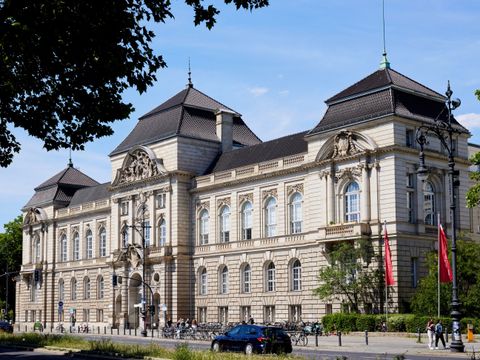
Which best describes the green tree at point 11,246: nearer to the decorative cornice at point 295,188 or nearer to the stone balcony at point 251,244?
the stone balcony at point 251,244

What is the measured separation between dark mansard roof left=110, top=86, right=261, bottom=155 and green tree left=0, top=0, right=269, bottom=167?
53.7 metres

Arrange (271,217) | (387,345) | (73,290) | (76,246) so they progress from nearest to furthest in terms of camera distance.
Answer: (387,345) < (271,217) < (73,290) < (76,246)

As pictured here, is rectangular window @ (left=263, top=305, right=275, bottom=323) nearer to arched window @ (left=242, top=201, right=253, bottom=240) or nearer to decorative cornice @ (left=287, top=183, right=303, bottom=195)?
arched window @ (left=242, top=201, right=253, bottom=240)

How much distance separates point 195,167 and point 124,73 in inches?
2274

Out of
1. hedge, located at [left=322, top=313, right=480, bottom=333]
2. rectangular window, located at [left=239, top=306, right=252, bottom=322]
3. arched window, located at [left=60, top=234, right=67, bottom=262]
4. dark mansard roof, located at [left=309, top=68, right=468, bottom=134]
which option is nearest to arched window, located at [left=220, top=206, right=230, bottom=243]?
rectangular window, located at [left=239, top=306, right=252, bottom=322]

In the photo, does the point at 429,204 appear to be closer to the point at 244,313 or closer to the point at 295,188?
the point at 295,188

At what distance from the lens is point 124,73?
911 inches

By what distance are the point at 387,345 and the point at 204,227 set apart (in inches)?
1401

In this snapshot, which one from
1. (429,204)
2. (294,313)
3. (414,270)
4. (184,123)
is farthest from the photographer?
(184,123)

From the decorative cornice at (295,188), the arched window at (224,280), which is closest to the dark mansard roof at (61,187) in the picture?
the arched window at (224,280)

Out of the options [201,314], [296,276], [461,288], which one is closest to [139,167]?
[201,314]

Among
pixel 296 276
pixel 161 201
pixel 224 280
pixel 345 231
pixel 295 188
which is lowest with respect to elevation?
pixel 224 280

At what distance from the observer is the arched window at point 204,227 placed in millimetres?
79375

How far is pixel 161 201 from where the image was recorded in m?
81.7
